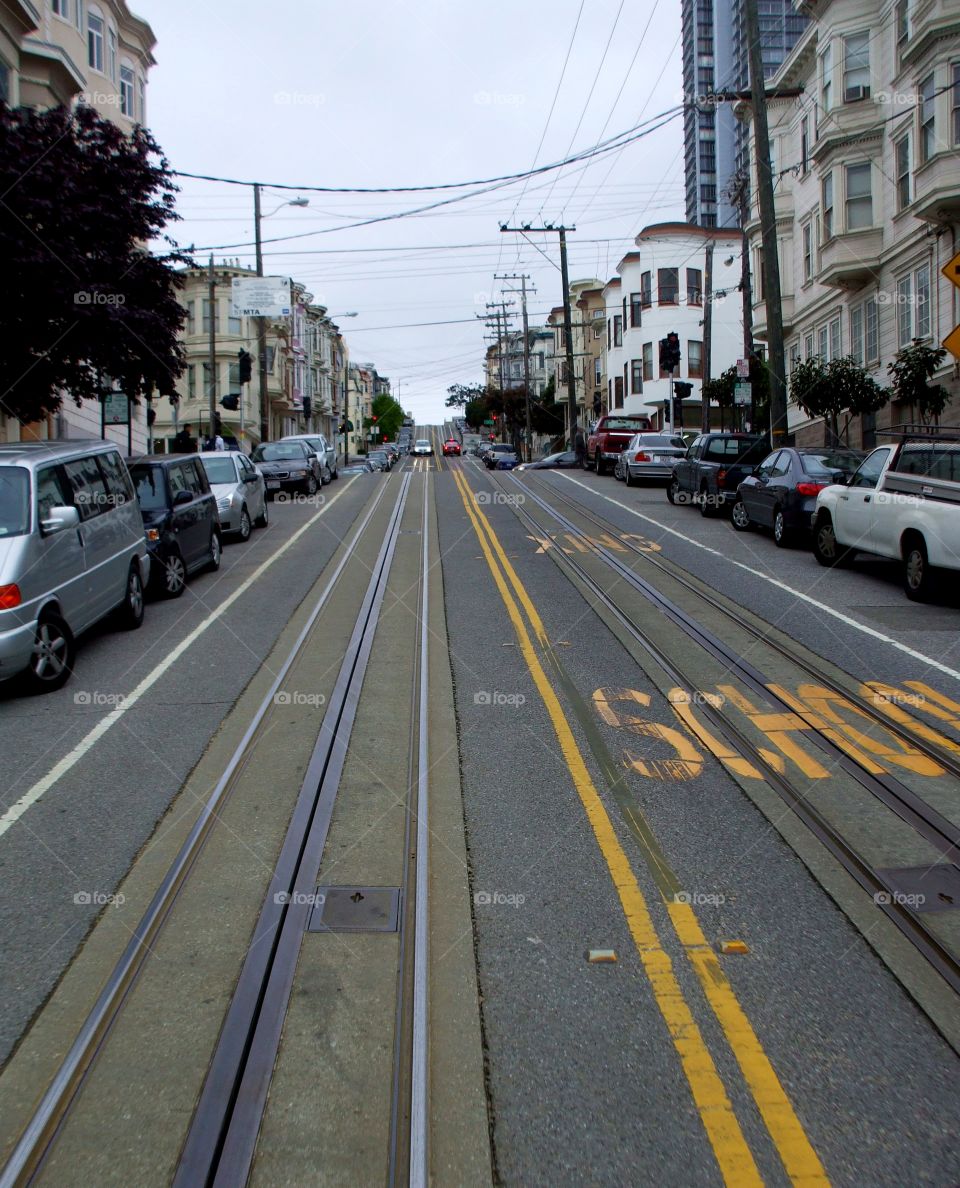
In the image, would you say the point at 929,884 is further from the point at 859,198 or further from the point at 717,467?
the point at 859,198

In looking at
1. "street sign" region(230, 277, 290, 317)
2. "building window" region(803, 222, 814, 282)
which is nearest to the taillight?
"street sign" region(230, 277, 290, 317)

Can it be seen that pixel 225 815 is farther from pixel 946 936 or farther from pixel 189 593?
pixel 189 593

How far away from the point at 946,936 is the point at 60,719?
6.30 m

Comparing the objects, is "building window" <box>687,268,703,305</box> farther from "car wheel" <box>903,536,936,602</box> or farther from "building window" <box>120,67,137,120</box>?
"car wheel" <box>903,536,936,602</box>

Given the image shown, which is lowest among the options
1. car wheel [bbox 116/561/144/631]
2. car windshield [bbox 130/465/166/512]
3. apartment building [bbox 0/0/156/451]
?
car wheel [bbox 116/561/144/631]

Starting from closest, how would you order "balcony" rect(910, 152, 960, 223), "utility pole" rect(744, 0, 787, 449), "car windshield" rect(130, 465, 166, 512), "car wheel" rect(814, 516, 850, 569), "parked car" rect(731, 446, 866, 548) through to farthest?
1. "car windshield" rect(130, 465, 166, 512)
2. "car wheel" rect(814, 516, 850, 569)
3. "parked car" rect(731, 446, 866, 548)
4. "utility pole" rect(744, 0, 787, 449)
5. "balcony" rect(910, 152, 960, 223)

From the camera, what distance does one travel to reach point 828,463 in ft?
56.7

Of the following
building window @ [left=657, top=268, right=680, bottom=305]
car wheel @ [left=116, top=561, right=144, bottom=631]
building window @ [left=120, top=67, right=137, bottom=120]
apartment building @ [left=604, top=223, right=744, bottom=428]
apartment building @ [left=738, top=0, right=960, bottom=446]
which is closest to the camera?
car wheel @ [left=116, top=561, right=144, bottom=631]

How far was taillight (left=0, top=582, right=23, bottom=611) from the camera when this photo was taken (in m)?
8.70

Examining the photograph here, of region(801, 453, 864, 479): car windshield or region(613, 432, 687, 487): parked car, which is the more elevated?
region(613, 432, 687, 487): parked car

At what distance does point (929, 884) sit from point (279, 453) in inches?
996

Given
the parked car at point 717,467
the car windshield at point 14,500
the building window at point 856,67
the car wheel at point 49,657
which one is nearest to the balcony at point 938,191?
the building window at point 856,67

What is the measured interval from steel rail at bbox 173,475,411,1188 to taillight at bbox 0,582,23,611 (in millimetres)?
2927

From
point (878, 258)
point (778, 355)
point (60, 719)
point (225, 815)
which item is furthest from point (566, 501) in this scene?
point (225, 815)
